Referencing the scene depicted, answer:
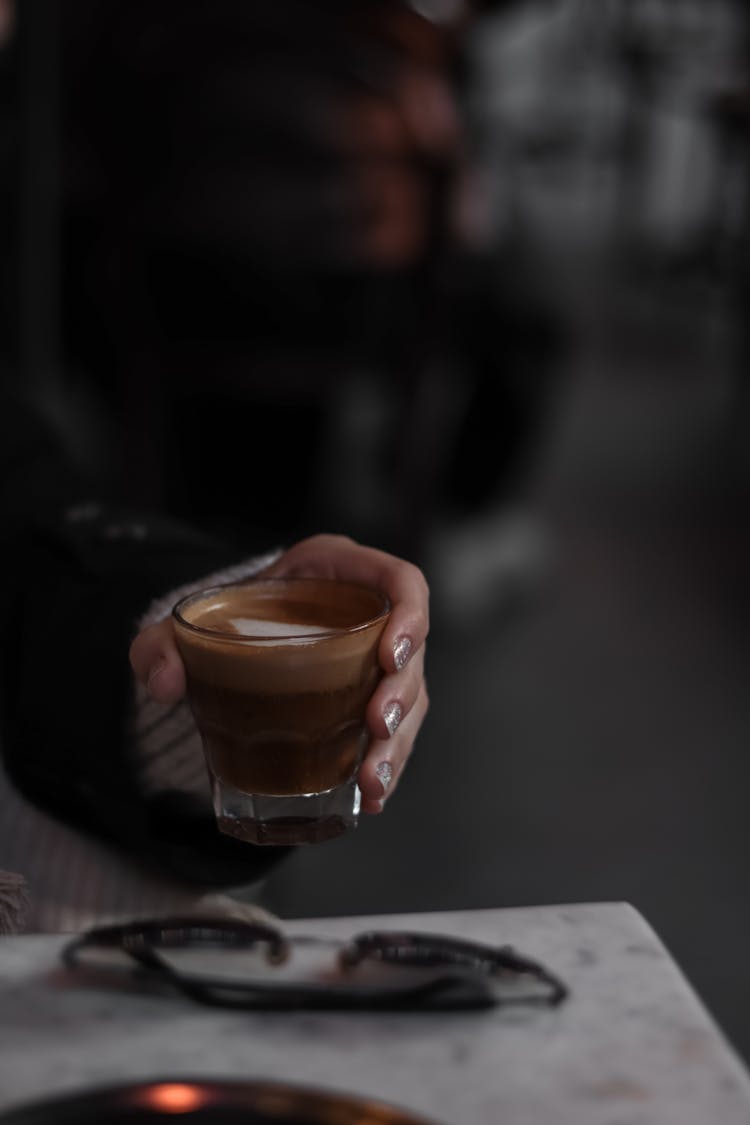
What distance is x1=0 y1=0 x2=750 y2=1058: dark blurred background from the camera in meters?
2.09

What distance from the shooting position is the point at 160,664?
2.41ft

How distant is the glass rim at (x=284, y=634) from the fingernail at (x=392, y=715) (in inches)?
1.8

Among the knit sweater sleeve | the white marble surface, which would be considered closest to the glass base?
the knit sweater sleeve

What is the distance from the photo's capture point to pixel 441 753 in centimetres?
240

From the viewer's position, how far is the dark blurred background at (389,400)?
209cm

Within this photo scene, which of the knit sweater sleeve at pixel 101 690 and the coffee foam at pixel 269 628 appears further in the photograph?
the knit sweater sleeve at pixel 101 690

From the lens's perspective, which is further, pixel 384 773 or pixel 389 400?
pixel 389 400

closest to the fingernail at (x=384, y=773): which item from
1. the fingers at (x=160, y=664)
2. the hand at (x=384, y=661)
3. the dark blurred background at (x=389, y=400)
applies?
the hand at (x=384, y=661)

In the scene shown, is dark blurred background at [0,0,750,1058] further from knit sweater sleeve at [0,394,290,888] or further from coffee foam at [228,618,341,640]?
coffee foam at [228,618,341,640]

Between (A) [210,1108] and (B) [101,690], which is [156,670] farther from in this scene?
(A) [210,1108]

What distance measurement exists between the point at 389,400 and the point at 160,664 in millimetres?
2136

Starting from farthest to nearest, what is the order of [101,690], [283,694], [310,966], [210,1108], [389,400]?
[389,400], [101,690], [283,694], [310,966], [210,1108]

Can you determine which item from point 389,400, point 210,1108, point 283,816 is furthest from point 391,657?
point 389,400

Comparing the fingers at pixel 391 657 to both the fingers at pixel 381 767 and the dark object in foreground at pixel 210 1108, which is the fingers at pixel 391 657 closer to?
the fingers at pixel 381 767
